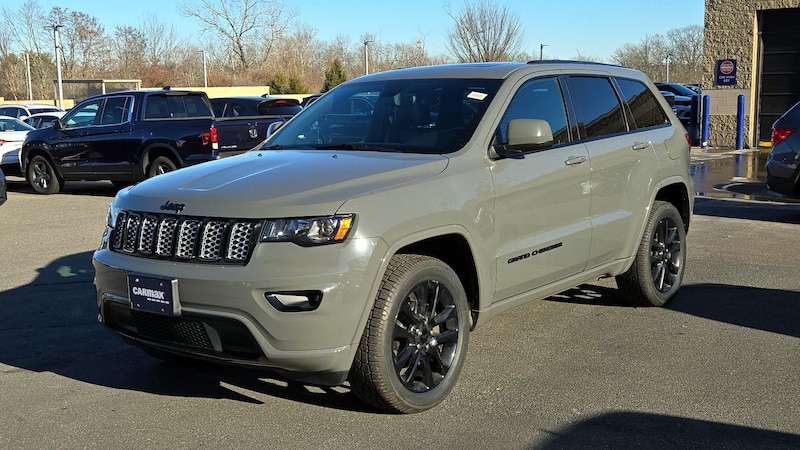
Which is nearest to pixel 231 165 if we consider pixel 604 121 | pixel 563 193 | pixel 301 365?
pixel 301 365

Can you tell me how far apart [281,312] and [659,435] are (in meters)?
1.86

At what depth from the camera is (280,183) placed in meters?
4.14

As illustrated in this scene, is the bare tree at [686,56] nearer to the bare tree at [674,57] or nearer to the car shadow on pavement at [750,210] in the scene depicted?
the bare tree at [674,57]

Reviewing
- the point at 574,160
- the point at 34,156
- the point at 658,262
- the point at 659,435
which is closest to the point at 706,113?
the point at 34,156

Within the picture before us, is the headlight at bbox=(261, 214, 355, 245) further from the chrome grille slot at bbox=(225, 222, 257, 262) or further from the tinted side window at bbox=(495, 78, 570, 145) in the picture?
the tinted side window at bbox=(495, 78, 570, 145)

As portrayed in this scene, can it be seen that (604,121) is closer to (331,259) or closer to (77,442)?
(331,259)

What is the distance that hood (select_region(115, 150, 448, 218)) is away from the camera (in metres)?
3.90

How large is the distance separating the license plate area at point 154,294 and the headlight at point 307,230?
0.53m

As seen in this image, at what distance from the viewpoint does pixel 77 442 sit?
3957mm

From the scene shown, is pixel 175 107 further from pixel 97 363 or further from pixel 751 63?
pixel 751 63

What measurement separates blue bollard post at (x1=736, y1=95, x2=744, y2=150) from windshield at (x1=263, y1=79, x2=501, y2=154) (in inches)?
654

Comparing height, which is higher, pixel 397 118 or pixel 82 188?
pixel 397 118

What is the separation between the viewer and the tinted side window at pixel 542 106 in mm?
5086

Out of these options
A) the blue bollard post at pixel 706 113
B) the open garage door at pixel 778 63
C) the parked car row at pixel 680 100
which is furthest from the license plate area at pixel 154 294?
the parked car row at pixel 680 100
